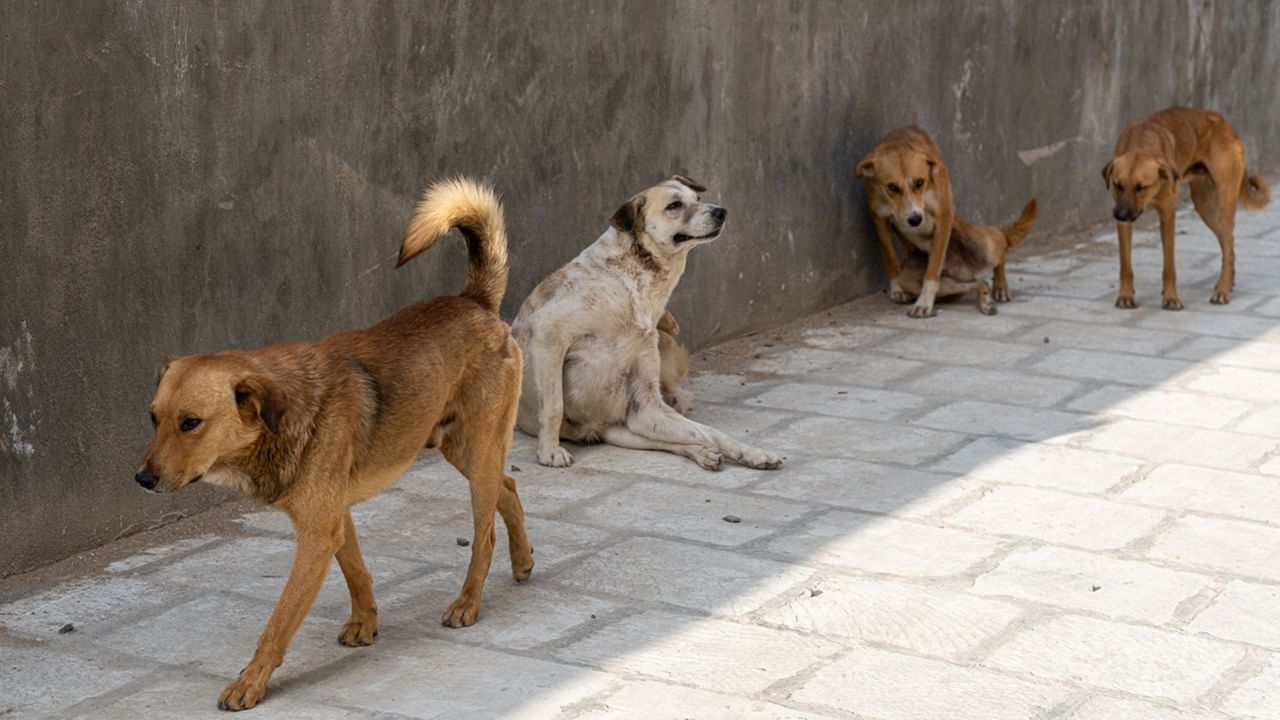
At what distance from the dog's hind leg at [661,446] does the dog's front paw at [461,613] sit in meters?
1.83

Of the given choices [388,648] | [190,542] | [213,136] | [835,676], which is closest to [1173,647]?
[835,676]

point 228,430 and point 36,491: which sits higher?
point 228,430

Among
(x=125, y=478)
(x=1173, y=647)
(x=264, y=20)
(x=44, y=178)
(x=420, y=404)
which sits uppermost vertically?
(x=264, y=20)

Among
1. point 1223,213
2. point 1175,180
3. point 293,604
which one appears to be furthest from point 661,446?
point 1223,213

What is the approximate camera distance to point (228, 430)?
4113 mm

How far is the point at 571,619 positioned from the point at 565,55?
128 inches

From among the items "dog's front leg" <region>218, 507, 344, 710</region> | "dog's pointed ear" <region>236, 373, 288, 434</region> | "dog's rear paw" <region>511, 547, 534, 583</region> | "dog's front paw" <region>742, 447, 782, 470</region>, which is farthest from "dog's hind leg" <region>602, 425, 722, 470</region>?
"dog's pointed ear" <region>236, 373, 288, 434</region>

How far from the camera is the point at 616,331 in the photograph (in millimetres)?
6680

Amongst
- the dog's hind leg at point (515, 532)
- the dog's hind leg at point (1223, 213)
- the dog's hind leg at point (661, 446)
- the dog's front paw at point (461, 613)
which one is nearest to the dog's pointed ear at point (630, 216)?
the dog's hind leg at point (661, 446)

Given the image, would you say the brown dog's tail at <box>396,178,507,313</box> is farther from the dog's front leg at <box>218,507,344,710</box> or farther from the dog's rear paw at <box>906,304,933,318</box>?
the dog's rear paw at <box>906,304,933,318</box>

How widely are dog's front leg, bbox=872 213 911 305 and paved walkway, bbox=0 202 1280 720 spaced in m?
1.81

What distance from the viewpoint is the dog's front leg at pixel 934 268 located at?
9.16 meters

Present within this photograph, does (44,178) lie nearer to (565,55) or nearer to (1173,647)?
(565,55)

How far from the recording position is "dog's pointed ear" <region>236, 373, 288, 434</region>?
411 cm
